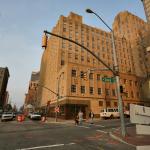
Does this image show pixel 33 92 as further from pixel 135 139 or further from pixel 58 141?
pixel 135 139

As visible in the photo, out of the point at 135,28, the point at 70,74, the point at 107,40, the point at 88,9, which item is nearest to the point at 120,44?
the point at 107,40

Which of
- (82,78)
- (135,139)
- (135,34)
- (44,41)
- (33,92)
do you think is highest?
(135,34)

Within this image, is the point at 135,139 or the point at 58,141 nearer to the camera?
the point at 58,141

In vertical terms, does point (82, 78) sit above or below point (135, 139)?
above

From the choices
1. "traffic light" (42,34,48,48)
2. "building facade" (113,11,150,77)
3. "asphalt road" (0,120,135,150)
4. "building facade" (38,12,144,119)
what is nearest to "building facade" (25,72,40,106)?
"building facade" (38,12,144,119)

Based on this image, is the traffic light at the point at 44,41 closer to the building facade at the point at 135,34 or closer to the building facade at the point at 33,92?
the building facade at the point at 135,34

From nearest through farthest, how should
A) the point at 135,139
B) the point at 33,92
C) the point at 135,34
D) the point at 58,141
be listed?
the point at 58,141 → the point at 135,139 → the point at 135,34 → the point at 33,92

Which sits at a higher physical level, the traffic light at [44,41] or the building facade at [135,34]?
the building facade at [135,34]

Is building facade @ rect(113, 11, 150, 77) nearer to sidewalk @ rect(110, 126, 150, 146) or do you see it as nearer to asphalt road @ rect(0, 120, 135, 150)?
sidewalk @ rect(110, 126, 150, 146)

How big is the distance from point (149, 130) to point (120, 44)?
7376 centimetres

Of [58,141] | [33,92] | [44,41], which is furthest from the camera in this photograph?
[33,92]

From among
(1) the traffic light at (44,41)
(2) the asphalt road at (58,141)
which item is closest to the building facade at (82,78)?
(2) the asphalt road at (58,141)

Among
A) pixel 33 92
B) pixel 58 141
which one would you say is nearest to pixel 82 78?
pixel 58 141

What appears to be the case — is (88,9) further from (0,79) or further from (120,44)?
(0,79)
